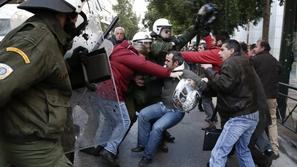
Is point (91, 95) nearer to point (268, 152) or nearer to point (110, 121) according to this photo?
point (110, 121)

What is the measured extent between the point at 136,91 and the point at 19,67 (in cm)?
371

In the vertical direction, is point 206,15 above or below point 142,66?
above

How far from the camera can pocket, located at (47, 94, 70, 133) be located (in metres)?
2.20

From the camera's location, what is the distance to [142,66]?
504cm

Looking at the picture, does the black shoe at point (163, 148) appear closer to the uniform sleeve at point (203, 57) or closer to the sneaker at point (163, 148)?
the sneaker at point (163, 148)

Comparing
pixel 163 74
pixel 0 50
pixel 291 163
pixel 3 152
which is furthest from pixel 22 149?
pixel 291 163

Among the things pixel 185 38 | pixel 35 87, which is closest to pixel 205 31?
pixel 185 38

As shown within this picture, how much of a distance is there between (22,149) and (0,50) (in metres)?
0.51

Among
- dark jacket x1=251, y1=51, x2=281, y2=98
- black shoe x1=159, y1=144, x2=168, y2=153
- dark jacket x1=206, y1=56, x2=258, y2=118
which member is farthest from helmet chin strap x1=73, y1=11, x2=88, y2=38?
dark jacket x1=251, y1=51, x2=281, y2=98

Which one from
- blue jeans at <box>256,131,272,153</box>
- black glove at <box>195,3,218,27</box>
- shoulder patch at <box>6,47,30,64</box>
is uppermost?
shoulder patch at <box>6,47,30,64</box>

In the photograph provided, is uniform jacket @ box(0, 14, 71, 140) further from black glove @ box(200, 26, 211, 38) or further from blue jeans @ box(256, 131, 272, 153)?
black glove @ box(200, 26, 211, 38)

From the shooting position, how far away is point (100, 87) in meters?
2.98

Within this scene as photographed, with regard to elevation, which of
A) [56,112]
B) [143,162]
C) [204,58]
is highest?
[56,112]

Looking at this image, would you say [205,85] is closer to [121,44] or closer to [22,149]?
[121,44]
